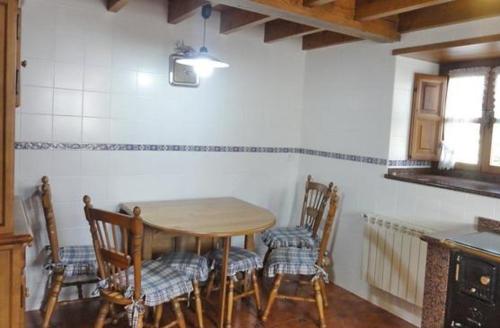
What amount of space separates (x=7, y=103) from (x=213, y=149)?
1.93 m

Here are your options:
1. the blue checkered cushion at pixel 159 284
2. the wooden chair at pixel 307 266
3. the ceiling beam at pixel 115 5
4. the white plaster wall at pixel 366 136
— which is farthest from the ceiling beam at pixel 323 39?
the blue checkered cushion at pixel 159 284

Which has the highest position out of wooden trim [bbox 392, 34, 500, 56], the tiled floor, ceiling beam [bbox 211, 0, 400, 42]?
ceiling beam [bbox 211, 0, 400, 42]

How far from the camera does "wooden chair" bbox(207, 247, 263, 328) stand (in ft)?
8.72

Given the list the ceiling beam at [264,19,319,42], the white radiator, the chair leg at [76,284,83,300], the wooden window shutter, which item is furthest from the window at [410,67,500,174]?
the chair leg at [76,284,83,300]

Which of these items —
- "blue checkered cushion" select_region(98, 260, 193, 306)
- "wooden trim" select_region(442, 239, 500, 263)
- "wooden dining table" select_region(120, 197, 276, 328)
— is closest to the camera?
"wooden trim" select_region(442, 239, 500, 263)

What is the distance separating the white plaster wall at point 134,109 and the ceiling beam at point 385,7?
111 centimetres

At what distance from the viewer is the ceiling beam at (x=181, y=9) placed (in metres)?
2.77

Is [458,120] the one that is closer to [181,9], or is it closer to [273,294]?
[273,294]

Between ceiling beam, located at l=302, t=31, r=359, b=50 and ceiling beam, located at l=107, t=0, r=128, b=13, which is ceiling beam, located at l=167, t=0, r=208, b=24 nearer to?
ceiling beam, located at l=107, t=0, r=128, b=13

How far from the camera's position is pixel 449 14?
265cm

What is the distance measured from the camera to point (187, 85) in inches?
128

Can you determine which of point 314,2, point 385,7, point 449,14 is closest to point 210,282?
point 314,2

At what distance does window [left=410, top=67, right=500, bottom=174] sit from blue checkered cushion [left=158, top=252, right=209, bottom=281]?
5.74 ft

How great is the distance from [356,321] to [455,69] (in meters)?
1.98
